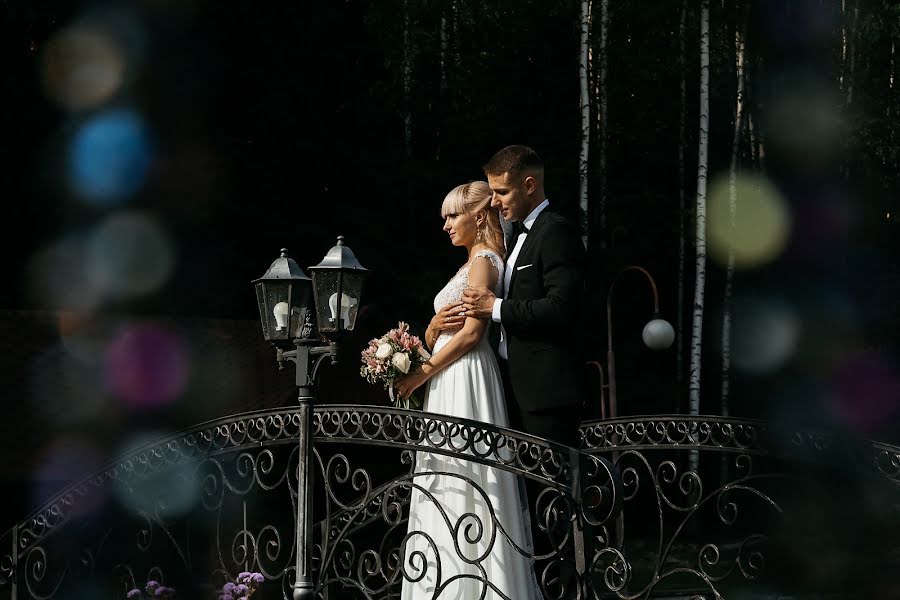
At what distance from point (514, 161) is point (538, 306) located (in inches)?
27.9

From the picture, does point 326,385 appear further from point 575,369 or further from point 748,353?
point 748,353

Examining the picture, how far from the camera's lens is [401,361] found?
5078 millimetres

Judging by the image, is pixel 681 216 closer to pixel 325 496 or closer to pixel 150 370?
pixel 150 370

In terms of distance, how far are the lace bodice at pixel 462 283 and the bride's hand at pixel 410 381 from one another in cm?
34

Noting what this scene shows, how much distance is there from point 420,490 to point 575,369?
0.88 metres

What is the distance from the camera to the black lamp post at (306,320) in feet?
16.5

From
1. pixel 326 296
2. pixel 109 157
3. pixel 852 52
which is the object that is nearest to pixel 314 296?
pixel 326 296

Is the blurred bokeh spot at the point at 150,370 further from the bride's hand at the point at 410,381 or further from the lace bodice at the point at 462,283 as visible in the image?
the lace bodice at the point at 462,283

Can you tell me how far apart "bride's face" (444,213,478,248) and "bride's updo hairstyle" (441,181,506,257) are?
0.02 m

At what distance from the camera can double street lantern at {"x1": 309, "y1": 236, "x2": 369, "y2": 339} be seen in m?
5.09

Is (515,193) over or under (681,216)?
over

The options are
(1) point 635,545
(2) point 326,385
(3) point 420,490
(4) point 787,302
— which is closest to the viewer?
(3) point 420,490

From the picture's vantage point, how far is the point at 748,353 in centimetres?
1967

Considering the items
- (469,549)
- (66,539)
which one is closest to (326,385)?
(66,539)
